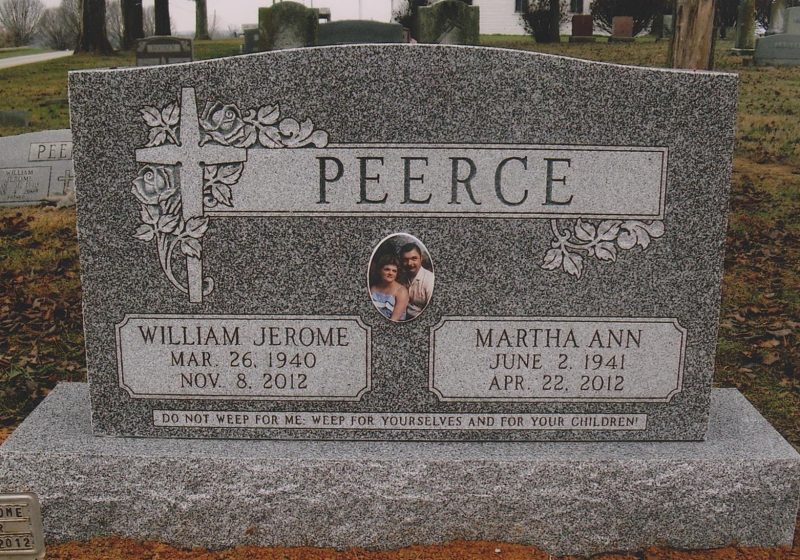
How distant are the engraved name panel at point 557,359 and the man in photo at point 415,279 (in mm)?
104

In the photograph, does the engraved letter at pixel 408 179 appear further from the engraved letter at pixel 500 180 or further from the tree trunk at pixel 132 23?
the tree trunk at pixel 132 23

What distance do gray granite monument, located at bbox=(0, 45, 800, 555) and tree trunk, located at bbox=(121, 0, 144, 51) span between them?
20215 millimetres

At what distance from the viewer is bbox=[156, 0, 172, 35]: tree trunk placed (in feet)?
66.5

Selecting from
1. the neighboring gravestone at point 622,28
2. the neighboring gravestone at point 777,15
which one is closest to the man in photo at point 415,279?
Answer: the neighboring gravestone at point 777,15

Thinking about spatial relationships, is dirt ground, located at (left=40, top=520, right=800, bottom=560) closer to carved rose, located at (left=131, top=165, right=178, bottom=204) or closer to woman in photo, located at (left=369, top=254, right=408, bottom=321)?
woman in photo, located at (left=369, top=254, right=408, bottom=321)

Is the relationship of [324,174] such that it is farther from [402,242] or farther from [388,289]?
[388,289]

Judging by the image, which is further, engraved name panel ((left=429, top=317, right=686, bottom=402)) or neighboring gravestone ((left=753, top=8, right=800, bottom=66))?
neighboring gravestone ((left=753, top=8, right=800, bottom=66))

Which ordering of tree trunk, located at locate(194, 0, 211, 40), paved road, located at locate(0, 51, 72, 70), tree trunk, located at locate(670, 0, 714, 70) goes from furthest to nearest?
tree trunk, located at locate(194, 0, 211, 40) → paved road, located at locate(0, 51, 72, 70) → tree trunk, located at locate(670, 0, 714, 70)

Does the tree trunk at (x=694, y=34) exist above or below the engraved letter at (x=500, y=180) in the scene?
above

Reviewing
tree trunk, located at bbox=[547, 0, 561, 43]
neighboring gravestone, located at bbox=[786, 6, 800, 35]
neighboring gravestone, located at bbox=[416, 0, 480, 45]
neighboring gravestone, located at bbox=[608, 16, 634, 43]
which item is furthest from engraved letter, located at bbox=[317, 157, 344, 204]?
neighboring gravestone, located at bbox=[608, 16, 634, 43]

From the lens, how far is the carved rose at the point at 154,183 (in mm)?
2789

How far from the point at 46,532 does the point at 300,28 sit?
12.6 m

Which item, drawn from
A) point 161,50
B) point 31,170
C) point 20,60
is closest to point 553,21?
point 161,50

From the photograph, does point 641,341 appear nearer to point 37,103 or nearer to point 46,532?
point 46,532
